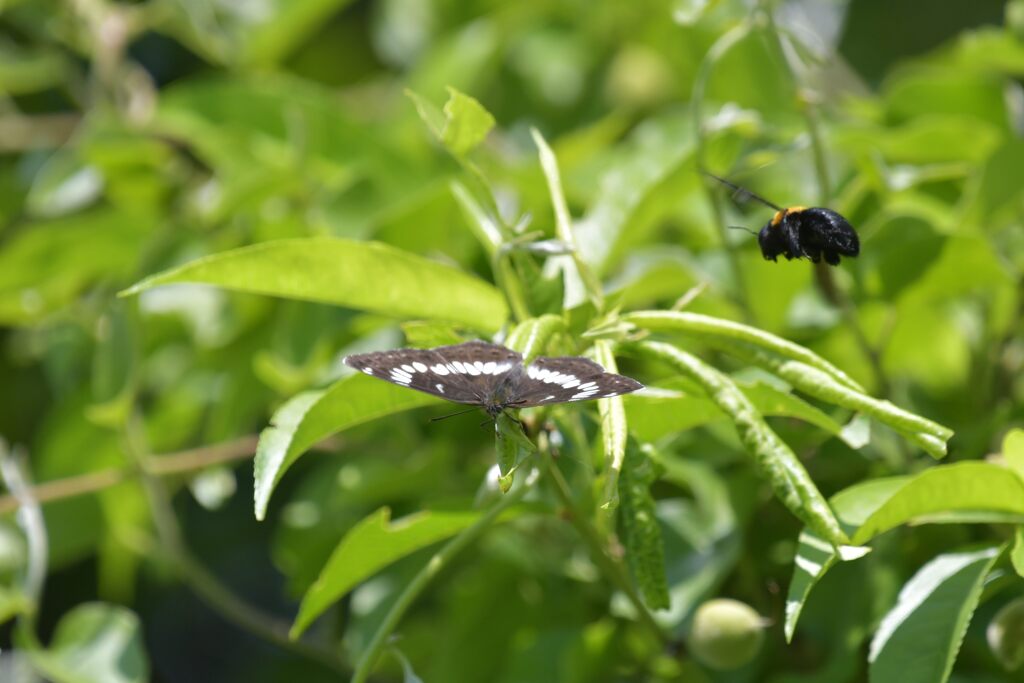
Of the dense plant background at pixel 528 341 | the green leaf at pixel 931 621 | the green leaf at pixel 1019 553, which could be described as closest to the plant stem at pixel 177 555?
the dense plant background at pixel 528 341

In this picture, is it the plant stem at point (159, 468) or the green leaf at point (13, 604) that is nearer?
the green leaf at point (13, 604)

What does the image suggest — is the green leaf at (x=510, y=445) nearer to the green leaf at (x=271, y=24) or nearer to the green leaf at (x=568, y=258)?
the green leaf at (x=568, y=258)

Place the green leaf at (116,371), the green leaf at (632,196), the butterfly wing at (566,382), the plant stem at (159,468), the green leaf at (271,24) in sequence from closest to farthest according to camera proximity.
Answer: the butterfly wing at (566,382)
the green leaf at (632,196)
the green leaf at (116,371)
the plant stem at (159,468)
the green leaf at (271,24)

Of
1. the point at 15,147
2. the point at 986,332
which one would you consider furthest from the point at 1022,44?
the point at 15,147

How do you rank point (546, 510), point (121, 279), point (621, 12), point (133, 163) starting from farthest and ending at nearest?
point (621, 12)
point (133, 163)
point (121, 279)
point (546, 510)

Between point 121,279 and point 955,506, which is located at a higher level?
point 955,506

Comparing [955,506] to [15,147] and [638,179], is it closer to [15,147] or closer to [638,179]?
[638,179]

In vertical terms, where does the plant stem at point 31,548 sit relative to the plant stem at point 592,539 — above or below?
below

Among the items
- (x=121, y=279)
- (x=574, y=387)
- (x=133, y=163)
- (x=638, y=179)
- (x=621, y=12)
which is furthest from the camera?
(x=621, y=12)
